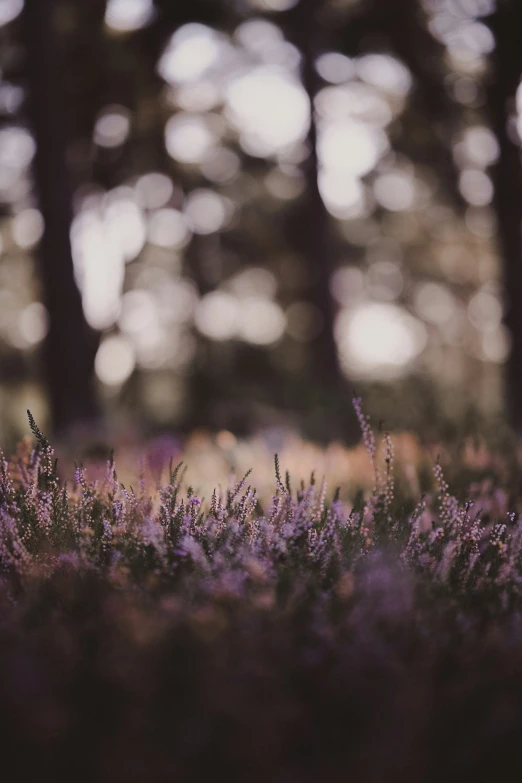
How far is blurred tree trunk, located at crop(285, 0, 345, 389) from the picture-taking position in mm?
12141

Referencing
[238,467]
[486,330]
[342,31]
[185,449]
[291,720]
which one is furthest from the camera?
[486,330]

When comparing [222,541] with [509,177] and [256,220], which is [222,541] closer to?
[509,177]

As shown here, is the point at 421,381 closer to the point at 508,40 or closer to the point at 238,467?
the point at 508,40

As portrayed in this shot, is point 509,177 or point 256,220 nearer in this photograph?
point 509,177

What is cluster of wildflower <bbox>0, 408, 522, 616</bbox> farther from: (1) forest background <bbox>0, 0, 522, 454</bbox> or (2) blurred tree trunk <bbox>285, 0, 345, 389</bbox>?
(2) blurred tree trunk <bbox>285, 0, 345, 389</bbox>

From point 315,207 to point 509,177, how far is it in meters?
3.95

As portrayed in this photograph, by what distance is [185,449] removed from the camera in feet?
20.5

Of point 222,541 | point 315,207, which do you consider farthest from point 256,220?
point 222,541

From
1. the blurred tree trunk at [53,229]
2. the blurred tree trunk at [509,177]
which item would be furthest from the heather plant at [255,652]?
the blurred tree trunk at [509,177]

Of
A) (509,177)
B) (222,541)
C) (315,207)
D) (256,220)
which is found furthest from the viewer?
(256,220)

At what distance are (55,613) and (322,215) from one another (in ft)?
37.2

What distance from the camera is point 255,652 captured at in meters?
1.76

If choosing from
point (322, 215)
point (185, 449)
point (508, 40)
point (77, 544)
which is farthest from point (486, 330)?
point (77, 544)

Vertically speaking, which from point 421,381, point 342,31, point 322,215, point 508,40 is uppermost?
point 342,31
